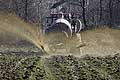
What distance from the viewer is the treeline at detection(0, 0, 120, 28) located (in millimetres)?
30188

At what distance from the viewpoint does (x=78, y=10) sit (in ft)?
133

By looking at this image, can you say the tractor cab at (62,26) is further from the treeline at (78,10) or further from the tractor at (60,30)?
the treeline at (78,10)

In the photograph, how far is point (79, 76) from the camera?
332 inches

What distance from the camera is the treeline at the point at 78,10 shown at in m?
30.2

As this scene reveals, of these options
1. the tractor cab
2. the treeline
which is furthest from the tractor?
the treeline

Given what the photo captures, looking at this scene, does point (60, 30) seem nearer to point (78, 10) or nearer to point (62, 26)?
point (62, 26)

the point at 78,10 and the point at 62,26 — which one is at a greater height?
the point at 62,26

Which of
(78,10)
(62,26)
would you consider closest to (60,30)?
(62,26)

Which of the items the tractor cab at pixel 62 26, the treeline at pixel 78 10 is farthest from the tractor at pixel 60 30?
the treeline at pixel 78 10

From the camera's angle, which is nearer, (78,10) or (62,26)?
(62,26)

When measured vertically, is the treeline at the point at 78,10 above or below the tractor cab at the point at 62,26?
below

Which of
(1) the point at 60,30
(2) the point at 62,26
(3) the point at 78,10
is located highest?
(2) the point at 62,26

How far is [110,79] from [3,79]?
7.46ft

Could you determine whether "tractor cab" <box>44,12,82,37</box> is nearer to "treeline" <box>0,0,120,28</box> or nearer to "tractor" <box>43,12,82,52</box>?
"tractor" <box>43,12,82,52</box>
